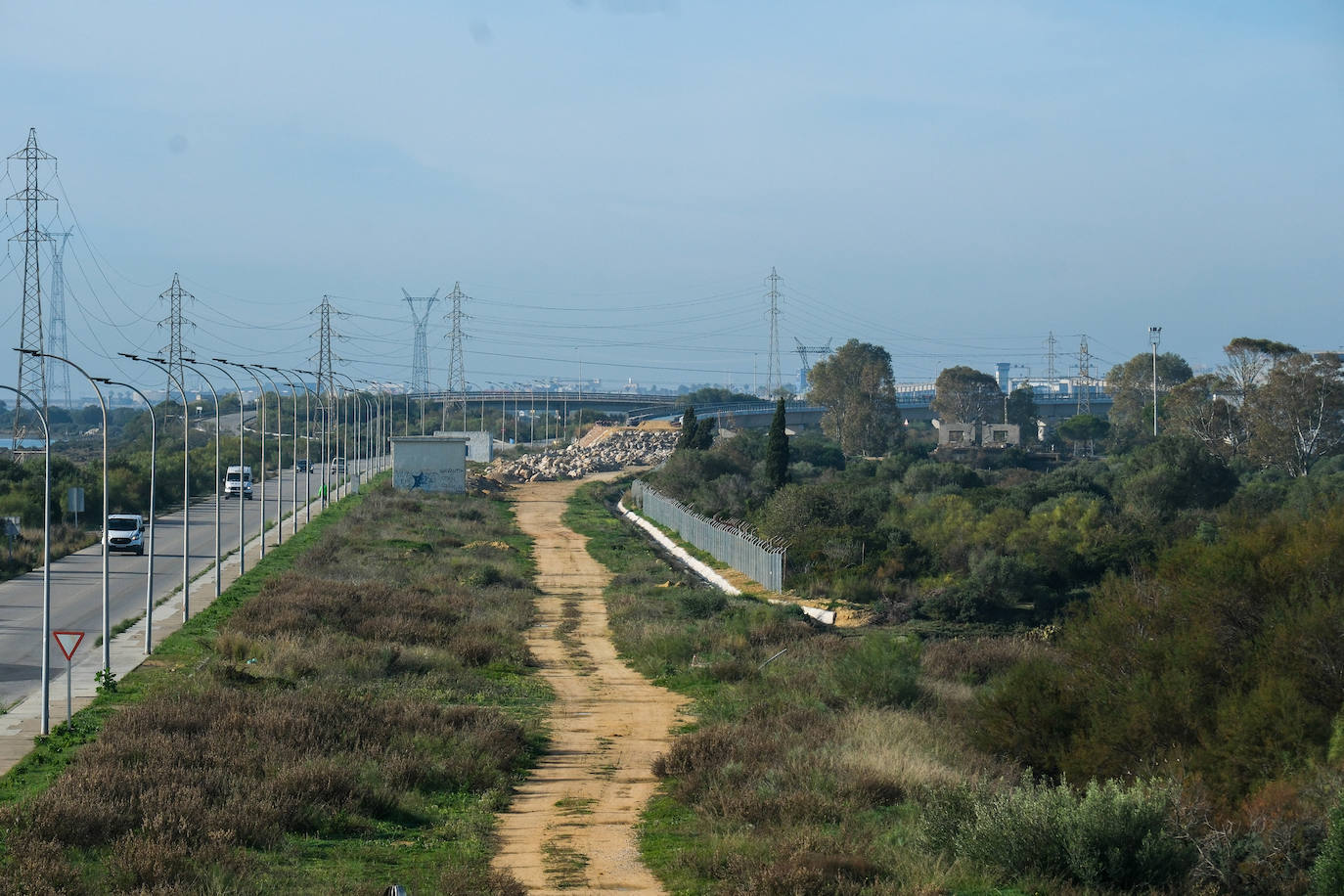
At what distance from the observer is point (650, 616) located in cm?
3189

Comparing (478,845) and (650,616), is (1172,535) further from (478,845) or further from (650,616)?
(478,845)

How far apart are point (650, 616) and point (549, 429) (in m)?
126

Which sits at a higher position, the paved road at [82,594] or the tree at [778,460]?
the tree at [778,460]

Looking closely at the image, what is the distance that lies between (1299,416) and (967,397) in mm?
54067

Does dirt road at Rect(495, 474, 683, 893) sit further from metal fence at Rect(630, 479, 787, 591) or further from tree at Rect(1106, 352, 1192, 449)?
tree at Rect(1106, 352, 1192, 449)

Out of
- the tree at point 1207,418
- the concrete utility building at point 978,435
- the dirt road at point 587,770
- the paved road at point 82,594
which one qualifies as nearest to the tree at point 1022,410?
the concrete utility building at point 978,435

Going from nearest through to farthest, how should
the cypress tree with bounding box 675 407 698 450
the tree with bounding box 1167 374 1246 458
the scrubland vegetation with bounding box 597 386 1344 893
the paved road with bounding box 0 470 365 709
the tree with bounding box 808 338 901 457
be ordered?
the scrubland vegetation with bounding box 597 386 1344 893 → the paved road with bounding box 0 470 365 709 → the tree with bounding box 1167 374 1246 458 → the cypress tree with bounding box 675 407 698 450 → the tree with bounding box 808 338 901 457

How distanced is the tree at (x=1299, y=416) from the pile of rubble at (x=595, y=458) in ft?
148

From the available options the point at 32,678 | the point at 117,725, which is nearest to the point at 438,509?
the point at 32,678

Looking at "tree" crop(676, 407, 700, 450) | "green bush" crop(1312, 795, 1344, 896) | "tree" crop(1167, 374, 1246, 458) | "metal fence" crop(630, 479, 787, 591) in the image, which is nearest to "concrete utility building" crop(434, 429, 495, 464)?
"tree" crop(676, 407, 700, 450)

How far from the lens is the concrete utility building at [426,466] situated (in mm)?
72375

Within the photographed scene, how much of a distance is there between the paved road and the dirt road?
8805 millimetres

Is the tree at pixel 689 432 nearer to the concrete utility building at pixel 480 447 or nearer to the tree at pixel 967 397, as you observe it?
the concrete utility building at pixel 480 447

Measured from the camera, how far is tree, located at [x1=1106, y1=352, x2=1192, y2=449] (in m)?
107
